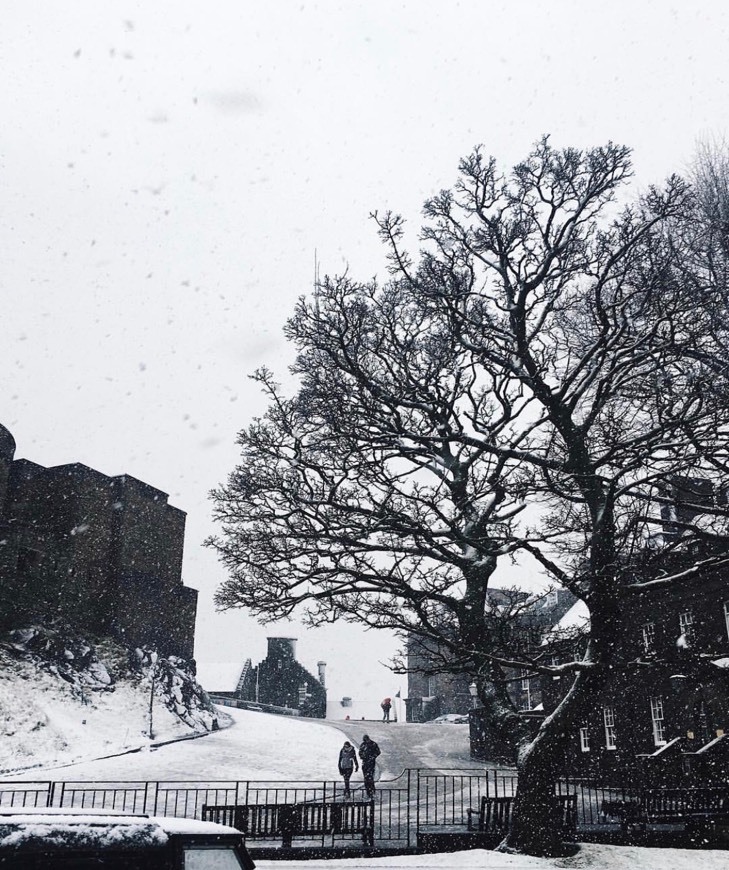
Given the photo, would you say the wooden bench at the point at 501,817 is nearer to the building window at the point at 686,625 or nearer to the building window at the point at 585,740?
the building window at the point at 686,625

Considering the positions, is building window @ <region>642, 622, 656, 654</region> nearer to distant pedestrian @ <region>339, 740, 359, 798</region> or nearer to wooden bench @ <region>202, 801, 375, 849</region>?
distant pedestrian @ <region>339, 740, 359, 798</region>

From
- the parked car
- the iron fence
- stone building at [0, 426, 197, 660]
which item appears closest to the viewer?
the parked car

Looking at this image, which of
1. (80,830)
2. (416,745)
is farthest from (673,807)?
(416,745)

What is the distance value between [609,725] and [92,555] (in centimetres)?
2841

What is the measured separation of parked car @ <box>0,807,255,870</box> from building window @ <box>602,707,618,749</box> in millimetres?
27144

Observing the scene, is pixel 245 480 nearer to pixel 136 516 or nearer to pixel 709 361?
pixel 709 361

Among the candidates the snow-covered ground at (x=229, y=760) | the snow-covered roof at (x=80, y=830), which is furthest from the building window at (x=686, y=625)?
the snow-covered roof at (x=80, y=830)

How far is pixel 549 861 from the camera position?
1316 cm

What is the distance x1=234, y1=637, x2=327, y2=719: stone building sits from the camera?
235ft

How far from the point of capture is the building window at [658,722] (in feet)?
89.4

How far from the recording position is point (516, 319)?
14.6 metres

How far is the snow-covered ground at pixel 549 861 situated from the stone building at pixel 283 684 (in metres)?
59.4

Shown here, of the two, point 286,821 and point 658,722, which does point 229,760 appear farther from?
point 658,722

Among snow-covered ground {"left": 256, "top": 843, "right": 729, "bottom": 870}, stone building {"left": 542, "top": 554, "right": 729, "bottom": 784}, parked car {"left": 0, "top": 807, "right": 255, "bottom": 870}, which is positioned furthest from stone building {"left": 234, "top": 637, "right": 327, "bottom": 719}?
parked car {"left": 0, "top": 807, "right": 255, "bottom": 870}
